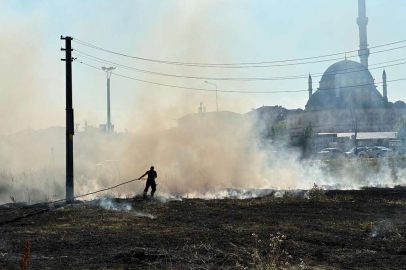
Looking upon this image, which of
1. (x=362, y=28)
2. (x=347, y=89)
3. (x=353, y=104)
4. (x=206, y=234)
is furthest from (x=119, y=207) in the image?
(x=362, y=28)

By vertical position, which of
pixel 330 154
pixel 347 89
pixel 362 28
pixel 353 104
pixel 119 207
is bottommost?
pixel 119 207

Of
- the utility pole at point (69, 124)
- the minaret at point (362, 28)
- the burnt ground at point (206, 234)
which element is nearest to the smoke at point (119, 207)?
the burnt ground at point (206, 234)

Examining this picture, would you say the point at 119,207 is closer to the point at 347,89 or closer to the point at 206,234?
the point at 206,234

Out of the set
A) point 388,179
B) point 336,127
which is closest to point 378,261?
point 388,179

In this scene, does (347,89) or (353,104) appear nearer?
(353,104)

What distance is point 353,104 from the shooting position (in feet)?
305

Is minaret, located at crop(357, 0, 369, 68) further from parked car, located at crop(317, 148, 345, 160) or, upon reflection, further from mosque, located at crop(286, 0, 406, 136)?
parked car, located at crop(317, 148, 345, 160)

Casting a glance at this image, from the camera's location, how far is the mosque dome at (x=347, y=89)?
307 ft

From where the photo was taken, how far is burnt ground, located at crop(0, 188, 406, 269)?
8.65 metres

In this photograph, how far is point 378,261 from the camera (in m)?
8.38

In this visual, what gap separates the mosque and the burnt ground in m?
75.3

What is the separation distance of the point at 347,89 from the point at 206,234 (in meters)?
90.7

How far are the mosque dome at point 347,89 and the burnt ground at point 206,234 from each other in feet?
261

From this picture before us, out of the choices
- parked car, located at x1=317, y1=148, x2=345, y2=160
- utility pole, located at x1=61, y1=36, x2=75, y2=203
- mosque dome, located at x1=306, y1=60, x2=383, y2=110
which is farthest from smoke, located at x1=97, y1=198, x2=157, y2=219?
mosque dome, located at x1=306, y1=60, x2=383, y2=110
